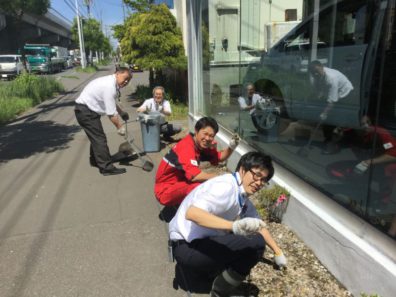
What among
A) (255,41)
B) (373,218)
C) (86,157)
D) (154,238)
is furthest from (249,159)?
(86,157)

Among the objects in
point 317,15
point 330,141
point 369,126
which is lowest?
point 330,141

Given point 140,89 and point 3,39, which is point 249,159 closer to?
point 140,89

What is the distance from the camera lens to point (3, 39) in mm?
50500

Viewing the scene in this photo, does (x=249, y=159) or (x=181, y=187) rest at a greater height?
(x=249, y=159)

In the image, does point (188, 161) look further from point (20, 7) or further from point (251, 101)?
point (20, 7)

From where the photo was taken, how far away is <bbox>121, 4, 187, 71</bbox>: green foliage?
11656mm

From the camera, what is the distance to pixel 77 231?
4.08m

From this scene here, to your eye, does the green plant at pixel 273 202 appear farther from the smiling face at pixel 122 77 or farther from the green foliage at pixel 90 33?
the green foliage at pixel 90 33

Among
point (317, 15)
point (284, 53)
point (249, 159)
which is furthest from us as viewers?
point (284, 53)

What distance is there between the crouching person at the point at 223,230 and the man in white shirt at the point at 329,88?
3.86ft

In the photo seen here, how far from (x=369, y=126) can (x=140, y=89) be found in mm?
14155

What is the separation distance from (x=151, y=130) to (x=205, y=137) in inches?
152

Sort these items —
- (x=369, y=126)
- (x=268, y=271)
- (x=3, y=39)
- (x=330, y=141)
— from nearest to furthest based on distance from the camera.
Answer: (x=369, y=126)
(x=268, y=271)
(x=330, y=141)
(x=3, y=39)

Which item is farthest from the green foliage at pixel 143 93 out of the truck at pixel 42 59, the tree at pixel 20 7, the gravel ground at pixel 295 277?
the truck at pixel 42 59
